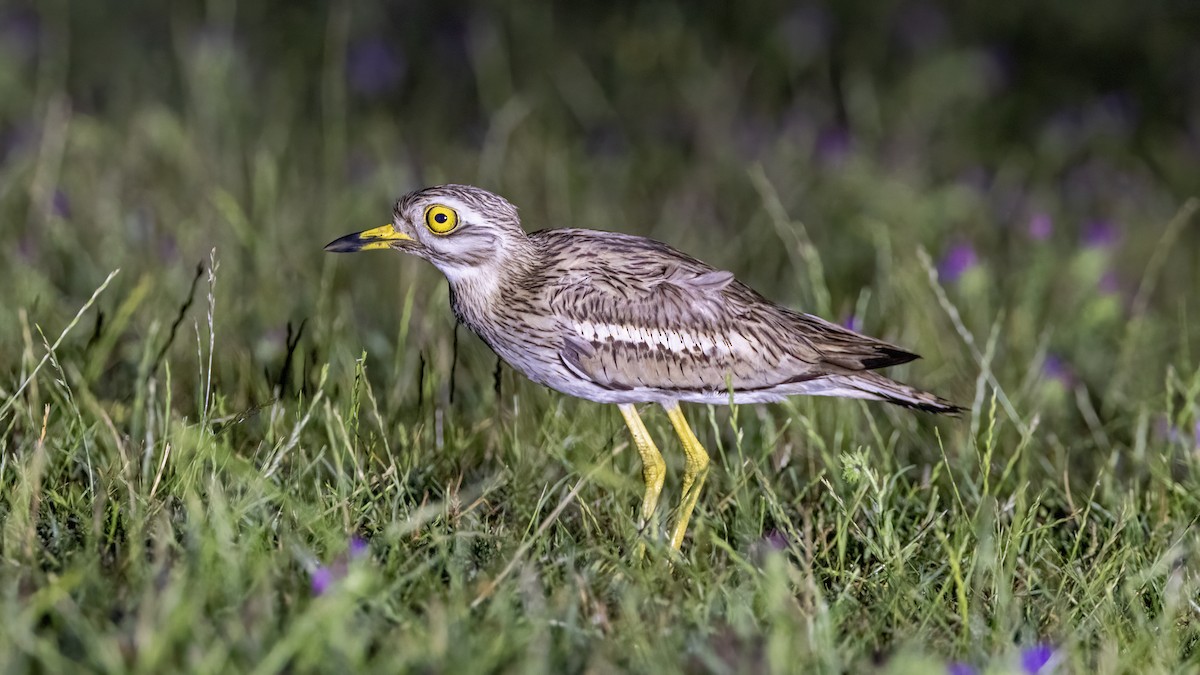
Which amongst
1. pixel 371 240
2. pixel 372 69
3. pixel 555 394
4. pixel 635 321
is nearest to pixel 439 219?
pixel 371 240

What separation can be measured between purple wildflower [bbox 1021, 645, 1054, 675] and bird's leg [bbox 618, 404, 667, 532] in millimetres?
1167

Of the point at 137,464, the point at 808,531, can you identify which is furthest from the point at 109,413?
the point at 808,531

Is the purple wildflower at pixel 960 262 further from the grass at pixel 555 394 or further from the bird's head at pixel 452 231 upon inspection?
the bird's head at pixel 452 231

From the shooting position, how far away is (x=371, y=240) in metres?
4.04

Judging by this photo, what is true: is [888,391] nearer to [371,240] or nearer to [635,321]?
[635,321]

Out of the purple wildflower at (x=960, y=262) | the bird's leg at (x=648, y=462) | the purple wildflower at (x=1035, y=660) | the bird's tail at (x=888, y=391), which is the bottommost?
the purple wildflower at (x=1035, y=660)

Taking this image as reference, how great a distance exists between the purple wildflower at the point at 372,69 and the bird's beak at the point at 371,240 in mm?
4606

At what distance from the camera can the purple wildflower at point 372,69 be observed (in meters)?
8.48

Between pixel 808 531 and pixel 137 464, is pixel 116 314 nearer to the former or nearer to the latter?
pixel 137 464

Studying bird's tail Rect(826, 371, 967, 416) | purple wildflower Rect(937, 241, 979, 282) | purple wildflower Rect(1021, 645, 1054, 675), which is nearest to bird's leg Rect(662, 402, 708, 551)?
bird's tail Rect(826, 371, 967, 416)

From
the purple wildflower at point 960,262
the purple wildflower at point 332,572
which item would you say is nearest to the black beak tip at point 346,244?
the purple wildflower at point 332,572

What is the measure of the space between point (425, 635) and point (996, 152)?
6.10m

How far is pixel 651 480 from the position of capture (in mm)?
3971

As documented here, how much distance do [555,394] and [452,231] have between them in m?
0.68
